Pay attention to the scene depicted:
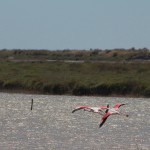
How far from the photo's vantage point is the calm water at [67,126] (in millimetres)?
39738

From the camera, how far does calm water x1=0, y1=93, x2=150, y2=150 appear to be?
3974 cm

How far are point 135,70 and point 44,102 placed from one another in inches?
874

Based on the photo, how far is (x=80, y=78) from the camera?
7669 centimetres

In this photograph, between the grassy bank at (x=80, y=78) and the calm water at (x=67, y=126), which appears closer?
the calm water at (x=67, y=126)

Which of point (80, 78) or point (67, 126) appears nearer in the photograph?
point (67, 126)

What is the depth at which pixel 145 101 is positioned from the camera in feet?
216

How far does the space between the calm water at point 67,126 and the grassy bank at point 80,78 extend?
418cm

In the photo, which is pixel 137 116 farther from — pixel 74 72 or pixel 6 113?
pixel 74 72

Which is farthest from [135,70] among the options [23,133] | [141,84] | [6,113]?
[23,133]

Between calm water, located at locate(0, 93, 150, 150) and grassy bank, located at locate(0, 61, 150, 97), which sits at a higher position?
grassy bank, located at locate(0, 61, 150, 97)

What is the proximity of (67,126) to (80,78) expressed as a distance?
29025 millimetres

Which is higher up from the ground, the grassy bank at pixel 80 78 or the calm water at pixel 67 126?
the grassy bank at pixel 80 78

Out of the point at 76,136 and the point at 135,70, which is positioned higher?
the point at 135,70

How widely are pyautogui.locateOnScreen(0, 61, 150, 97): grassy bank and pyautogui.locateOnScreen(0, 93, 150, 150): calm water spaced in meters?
4.18
